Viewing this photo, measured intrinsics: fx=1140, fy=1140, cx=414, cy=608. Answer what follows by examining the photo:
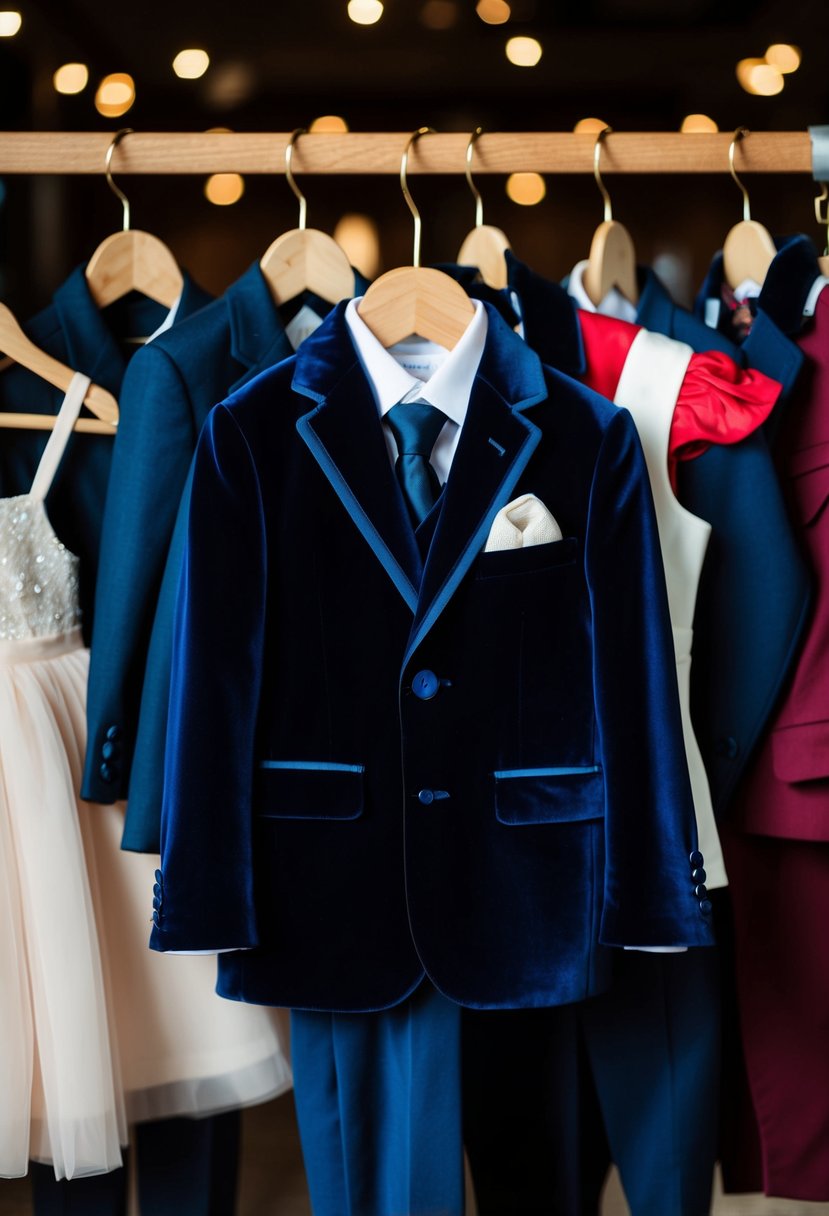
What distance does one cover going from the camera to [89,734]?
1.28 m

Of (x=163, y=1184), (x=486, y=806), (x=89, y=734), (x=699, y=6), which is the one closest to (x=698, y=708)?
(x=486, y=806)

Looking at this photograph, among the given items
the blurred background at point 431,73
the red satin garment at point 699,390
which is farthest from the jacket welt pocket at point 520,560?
the blurred background at point 431,73

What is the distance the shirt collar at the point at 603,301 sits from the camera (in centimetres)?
155

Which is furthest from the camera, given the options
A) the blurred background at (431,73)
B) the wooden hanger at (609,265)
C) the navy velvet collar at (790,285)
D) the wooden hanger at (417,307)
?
the blurred background at (431,73)

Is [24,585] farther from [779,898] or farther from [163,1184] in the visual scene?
[779,898]

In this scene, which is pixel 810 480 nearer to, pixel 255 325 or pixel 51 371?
pixel 255 325

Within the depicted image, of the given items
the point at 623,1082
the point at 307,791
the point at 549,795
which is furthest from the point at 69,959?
the point at 623,1082

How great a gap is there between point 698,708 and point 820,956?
0.35 m

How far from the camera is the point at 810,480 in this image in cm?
138

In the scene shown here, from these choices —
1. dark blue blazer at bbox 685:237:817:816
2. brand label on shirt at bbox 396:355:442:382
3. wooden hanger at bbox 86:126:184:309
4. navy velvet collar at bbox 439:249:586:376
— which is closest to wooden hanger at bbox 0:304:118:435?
wooden hanger at bbox 86:126:184:309

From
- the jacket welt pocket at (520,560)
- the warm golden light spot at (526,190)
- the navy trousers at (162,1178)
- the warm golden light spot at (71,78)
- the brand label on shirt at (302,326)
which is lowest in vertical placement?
the navy trousers at (162,1178)

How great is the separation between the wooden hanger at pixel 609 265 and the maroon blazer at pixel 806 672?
0.90 ft

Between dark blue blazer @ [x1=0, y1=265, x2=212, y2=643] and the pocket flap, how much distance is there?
0.85 m

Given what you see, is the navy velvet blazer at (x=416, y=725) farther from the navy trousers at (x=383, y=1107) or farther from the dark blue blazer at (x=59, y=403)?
the dark blue blazer at (x=59, y=403)
